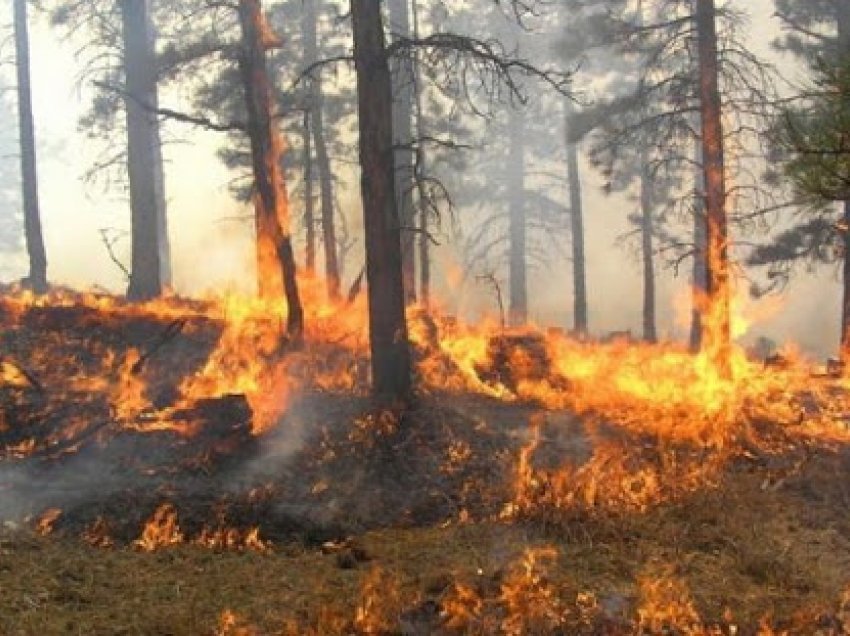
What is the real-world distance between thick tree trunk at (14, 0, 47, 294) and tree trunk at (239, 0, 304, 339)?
8.91 metres

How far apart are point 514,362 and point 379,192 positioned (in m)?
4.15

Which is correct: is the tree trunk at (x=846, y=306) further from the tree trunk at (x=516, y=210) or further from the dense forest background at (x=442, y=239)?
the dense forest background at (x=442, y=239)

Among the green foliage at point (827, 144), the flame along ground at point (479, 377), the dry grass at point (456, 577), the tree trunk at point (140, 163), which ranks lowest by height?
the dry grass at point (456, 577)

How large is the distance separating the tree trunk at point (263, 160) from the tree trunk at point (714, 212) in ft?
22.6

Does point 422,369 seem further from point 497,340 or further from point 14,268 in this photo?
point 14,268

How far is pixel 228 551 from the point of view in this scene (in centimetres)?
865

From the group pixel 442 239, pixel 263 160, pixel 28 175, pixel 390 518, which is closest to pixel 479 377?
pixel 390 518

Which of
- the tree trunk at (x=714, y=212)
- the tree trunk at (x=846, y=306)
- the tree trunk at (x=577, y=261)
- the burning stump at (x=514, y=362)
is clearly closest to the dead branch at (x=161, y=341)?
the burning stump at (x=514, y=362)

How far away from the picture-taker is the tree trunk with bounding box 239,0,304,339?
43.3 feet

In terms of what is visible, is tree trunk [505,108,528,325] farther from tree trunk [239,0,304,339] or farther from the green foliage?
the green foliage

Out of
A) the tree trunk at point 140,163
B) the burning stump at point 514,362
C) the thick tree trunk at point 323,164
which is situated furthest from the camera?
the thick tree trunk at point 323,164

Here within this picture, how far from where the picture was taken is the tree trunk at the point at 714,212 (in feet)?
47.0

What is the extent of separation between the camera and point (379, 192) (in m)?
11.1

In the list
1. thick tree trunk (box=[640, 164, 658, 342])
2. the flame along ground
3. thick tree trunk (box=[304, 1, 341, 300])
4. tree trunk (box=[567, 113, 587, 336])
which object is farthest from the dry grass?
tree trunk (box=[567, 113, 587, 336])
